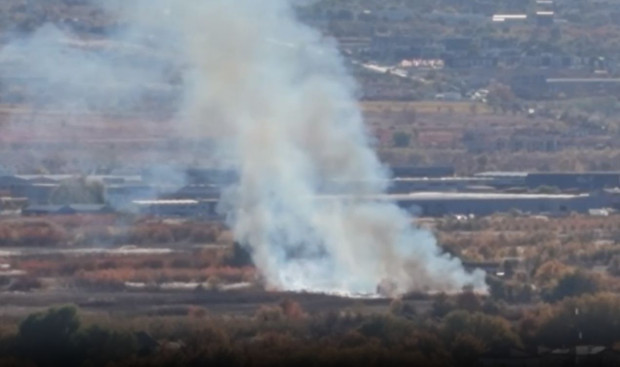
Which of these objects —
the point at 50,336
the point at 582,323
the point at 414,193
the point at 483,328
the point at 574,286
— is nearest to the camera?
the point at 50,336

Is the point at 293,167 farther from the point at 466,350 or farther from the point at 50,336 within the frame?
the point at 466,350

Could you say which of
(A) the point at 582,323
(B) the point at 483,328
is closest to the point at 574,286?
(A) the point at 582,323

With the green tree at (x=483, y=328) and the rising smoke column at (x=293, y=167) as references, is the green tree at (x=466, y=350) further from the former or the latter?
the rising smoke column at (x=293, y=167)

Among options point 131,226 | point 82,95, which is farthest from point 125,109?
point 131,226

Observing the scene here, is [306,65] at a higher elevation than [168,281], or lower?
higher

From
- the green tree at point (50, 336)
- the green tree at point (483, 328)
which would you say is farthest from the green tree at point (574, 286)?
the green tree at point (50, 336)

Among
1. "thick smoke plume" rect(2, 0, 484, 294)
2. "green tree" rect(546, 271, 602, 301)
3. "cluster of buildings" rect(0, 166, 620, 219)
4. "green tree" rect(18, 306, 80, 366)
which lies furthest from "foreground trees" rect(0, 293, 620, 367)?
"cluster of buildings" rect(0, 166, 620, 219)

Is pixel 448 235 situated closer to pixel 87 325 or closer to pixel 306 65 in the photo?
pixel 306 65
